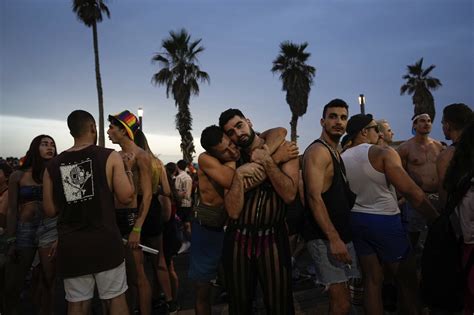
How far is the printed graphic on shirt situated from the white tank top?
2.48m

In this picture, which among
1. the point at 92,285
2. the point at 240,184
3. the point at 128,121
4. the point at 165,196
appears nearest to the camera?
the point at 240,184

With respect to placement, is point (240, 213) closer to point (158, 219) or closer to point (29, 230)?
point (158, 219)

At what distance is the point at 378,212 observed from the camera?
3.49m

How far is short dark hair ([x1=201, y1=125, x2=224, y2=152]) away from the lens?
9.21 feet

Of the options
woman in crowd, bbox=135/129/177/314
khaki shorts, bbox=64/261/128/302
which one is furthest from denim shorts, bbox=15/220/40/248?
khaki shorts, bbox=64/261/128/302

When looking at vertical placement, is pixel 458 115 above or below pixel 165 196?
above

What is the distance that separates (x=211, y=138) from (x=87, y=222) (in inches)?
49.4

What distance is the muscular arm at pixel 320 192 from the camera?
2990 millimetres

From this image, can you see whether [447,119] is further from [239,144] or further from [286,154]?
[239,144]

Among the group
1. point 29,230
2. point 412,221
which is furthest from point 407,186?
point 29,230

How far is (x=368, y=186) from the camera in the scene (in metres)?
3.50

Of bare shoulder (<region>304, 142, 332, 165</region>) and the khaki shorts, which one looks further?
bare shoulder (<region>304, 142, 332, 165</region>)

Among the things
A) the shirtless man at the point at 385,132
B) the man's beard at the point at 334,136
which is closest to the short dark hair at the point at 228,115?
the man's beard at the point at 334,136

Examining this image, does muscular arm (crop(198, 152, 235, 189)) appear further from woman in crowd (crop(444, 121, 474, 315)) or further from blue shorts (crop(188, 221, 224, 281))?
woman in crowd (crop(444, 121, 474, 315))
